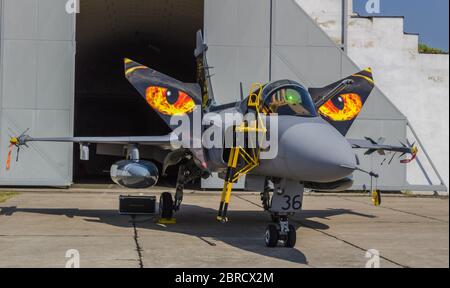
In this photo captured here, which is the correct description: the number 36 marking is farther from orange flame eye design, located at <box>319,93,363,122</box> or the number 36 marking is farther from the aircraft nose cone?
orange flame eye design, located at <box>319,93,363,122</box>

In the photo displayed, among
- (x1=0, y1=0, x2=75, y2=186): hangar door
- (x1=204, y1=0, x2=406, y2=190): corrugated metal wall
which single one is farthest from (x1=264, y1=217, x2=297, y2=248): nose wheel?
(x1=0, y1=0, x2=75, y2=186): hangar door

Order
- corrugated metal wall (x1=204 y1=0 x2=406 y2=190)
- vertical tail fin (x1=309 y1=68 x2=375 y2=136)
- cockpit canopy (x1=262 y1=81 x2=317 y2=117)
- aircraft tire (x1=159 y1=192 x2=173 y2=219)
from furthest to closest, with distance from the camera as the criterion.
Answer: corrugated metal wall (x1=204 y1=0 x2=406 y2=190), aircraft tire (x1=159 y1=192 x2=173 y2=219), vertical tail fin (x1=309 y1=68 x2=375 y2=136), cockpit canopy (x1=262 y1=81 x2=317 y2=117)

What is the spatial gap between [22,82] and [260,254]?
16469mm

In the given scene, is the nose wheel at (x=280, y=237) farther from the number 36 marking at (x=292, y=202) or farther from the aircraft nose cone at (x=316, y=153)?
the aircraft nose cone at (x=316, y=153)

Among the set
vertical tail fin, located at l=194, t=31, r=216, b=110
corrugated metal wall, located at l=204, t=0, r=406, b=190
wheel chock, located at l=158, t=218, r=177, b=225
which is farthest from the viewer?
corrugated metal wall, located at l=204, t=0, r=406, b=190

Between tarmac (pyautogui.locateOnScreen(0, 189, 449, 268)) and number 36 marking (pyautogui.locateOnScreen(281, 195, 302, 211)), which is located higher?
number 36 marking (pyautogui.locateOnScreen(281, 195, 302, 211))

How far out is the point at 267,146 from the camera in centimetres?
937

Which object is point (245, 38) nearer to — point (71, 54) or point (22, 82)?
point (71, 54)

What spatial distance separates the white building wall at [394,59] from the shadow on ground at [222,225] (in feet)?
31.6

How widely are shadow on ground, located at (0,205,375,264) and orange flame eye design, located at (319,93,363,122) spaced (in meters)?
2.47

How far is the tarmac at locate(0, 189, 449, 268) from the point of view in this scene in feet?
26.4

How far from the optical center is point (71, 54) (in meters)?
22.5

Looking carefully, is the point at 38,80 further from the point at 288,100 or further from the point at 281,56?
the point at 288,100
